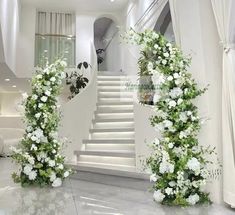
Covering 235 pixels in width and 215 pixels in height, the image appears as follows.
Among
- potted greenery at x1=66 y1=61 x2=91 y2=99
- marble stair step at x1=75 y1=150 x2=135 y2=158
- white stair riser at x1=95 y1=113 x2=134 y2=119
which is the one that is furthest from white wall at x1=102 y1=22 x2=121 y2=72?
marble stair step at x1=75 y1=150 x2=135 y2=158

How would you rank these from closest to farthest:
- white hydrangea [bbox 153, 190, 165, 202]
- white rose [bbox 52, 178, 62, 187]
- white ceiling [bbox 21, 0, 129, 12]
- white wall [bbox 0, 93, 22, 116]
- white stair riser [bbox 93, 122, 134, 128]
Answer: white hydrangea [bbox 153, 190, 165, 202], white rose [bbox 52, 178, 62, 187], white stair riser [bbox 93, 122, 134, 128], white ceiling [bbox 21, 0, 129, 12], white wall [bbox 0, 93, 22, 116]

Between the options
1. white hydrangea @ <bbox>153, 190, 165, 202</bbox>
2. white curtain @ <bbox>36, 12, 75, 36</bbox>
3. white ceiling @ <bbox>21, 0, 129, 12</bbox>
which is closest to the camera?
white hydrangea @ <bbox>153, 190, 165, 202</bbox>

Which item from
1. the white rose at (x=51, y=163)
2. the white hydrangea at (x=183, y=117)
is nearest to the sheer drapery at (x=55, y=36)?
the white rose at (x=51, y=163)

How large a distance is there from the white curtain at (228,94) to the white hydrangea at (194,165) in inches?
11.3

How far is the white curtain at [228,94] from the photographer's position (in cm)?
283

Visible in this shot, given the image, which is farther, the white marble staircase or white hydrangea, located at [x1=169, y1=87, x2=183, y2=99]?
the white marble staircase

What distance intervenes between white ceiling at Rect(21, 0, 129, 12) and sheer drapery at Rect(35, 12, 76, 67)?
15.0 inches

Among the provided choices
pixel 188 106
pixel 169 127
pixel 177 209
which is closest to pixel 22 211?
pixel 177 209

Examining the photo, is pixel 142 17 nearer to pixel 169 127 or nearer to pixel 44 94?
pixel 44 94

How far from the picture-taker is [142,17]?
8.17 m

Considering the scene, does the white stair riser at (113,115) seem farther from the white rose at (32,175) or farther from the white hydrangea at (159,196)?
the white hydrangea at (159,196)

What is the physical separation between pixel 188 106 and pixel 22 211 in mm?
2196

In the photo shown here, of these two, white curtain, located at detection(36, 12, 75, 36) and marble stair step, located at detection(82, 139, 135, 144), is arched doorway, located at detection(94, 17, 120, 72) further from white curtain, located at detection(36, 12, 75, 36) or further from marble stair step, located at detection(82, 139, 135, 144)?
marble stair step, located at detection(82, 139, 135, 144)

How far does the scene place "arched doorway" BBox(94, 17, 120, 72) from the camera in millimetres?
11766
